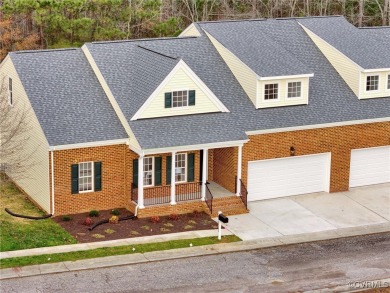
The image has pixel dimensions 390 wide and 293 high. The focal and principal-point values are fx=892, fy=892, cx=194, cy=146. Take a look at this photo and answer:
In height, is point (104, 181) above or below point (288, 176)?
above

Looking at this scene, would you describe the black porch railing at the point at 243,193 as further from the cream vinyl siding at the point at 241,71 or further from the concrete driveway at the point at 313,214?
the cream vinyl siding at the point at 241,71

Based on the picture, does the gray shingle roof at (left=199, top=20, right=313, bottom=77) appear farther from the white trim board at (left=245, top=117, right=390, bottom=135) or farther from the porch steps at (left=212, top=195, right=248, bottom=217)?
the porch steps at (left=212, top=195, right=248, bottom=217)

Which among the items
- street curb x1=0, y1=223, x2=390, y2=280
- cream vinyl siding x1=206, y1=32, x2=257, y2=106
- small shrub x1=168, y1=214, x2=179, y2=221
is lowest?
street curb x1=0, y1=223, x2=390, y2=280

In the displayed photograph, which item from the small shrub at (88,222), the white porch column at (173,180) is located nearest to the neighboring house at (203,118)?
the white porch column at (173,180)

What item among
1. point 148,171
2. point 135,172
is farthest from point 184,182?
point 135,172

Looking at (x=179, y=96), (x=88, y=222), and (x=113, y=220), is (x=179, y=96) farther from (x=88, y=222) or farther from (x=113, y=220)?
(x=88, y=222)

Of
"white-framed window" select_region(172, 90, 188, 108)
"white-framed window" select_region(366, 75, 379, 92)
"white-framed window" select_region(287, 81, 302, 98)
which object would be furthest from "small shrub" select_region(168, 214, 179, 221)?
"white-framed window" select_region(366, 75, 379, 92)

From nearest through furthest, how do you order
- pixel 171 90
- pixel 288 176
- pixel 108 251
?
pixel 108 251, pixel 171 90, pixel 288 176
